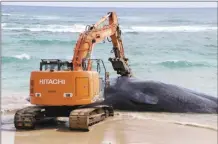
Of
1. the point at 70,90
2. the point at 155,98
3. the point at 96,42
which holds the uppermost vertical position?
the point at 96,42

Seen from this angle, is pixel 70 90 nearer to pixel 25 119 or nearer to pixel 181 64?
pixel 25 119

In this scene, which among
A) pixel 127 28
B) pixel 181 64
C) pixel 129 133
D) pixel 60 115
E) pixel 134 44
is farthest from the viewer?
pixel 127 28

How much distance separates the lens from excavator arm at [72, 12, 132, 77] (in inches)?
455

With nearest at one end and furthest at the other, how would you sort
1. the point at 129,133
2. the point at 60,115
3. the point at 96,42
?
1. the point at 129,133
2. the point at 60,115
3. the point at 96,42

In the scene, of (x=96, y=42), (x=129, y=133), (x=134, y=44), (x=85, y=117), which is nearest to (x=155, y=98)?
(x=96, y=42)

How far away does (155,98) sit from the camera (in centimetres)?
1349

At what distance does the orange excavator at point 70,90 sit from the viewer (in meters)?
10.8

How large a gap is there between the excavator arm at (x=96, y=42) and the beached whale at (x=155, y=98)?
23.4 inches

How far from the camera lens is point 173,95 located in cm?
1354

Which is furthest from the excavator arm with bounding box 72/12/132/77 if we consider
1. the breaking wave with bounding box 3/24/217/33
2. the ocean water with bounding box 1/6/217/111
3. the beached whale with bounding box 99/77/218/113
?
the breaking wave with bounding box 3/24/217/33

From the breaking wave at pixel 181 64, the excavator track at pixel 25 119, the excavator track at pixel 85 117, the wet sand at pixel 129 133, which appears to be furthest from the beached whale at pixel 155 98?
the breaking wave at pixel 181 64

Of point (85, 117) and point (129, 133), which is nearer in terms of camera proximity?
point (129, 133)

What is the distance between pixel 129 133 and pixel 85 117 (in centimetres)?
108

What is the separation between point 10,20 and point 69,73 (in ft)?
88.3
